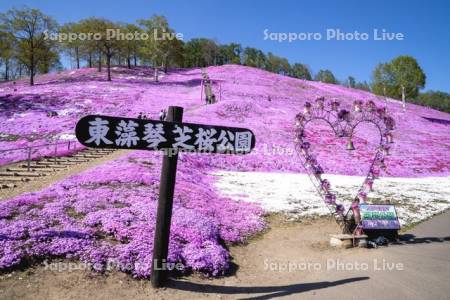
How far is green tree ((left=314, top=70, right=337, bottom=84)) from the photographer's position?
479ft

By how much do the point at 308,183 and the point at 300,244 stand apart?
453 inches

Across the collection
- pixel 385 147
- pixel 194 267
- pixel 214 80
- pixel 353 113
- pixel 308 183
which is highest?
pixel 214 80

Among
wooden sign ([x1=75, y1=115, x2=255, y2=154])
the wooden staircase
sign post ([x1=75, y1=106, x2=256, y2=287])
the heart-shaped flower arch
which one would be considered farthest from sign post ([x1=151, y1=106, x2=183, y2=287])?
the wooden staircase

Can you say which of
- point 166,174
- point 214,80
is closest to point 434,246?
point 166,174

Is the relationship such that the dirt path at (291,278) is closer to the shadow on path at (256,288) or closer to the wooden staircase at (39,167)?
the shadow on path at (256,288)

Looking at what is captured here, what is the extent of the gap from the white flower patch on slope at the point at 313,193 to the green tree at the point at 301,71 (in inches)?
4785

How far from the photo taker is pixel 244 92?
56625 mm

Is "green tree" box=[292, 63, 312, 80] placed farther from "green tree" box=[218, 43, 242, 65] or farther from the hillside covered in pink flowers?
the hillside covered in pink flowers

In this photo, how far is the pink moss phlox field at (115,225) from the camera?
9.24 meters

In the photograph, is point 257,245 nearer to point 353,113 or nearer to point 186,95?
point 353,113

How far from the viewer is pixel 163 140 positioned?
27.1 ft

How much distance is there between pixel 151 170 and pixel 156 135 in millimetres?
10503
